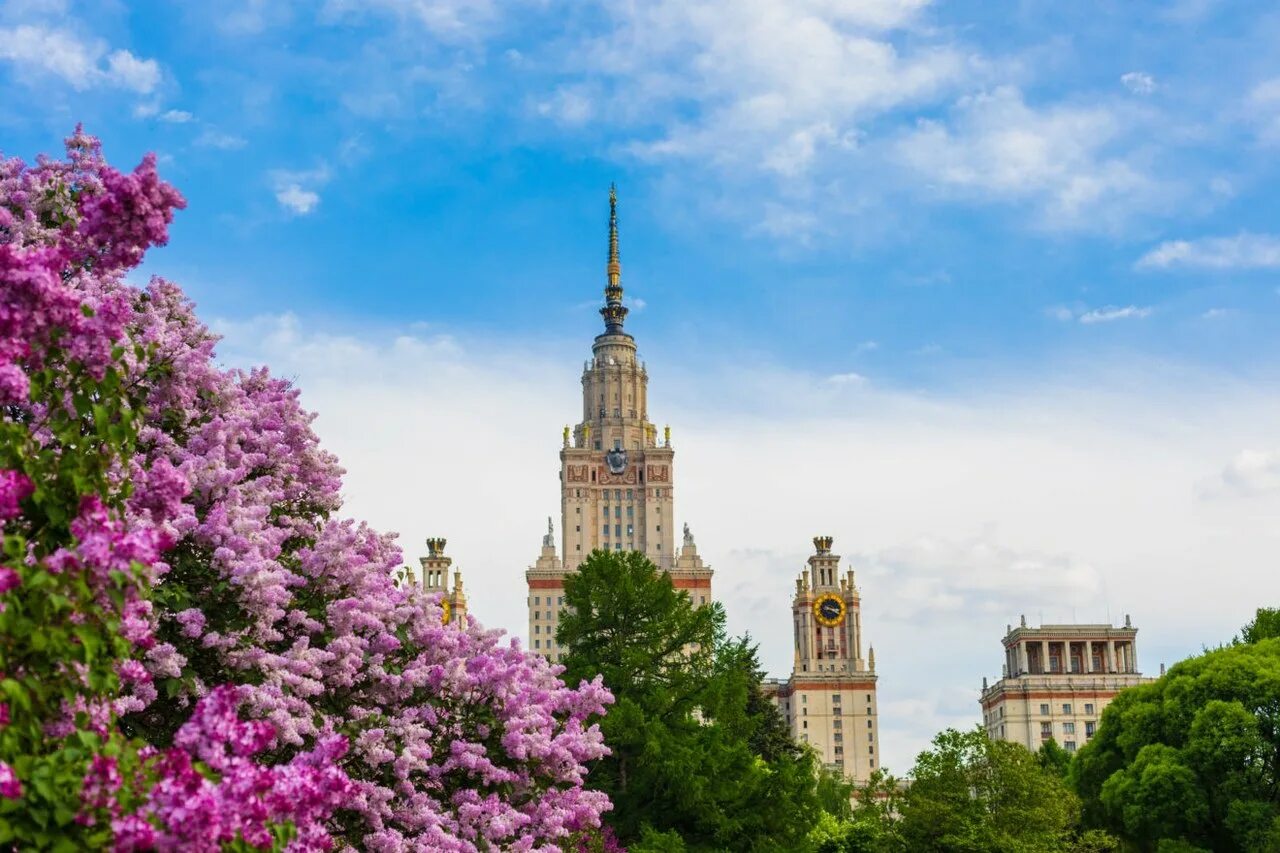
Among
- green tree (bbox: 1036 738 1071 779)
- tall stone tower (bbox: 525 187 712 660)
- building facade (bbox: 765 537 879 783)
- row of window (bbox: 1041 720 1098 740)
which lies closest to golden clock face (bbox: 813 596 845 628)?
building facade (bbox: 765 537 879 783)

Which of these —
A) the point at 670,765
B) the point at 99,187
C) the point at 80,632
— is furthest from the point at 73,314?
the point at 670,765

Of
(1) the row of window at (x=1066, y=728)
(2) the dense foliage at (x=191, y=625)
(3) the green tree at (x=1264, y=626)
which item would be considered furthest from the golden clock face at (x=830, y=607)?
(2) the dense foliage at (x=191, y=625)

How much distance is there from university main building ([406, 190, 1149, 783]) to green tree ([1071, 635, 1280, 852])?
93.2 m

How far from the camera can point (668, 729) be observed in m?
42.7

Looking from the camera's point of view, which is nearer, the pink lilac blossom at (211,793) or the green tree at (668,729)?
the pink lilac blossom at (211,793)

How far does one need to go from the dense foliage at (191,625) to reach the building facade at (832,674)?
511 ft

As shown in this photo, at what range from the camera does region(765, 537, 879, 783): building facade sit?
178750 millimetres

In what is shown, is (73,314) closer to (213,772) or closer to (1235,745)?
(213,772)

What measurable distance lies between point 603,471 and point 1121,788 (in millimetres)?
137651

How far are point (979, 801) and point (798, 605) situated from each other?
5373 inches

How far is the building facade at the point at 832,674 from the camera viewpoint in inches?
7037

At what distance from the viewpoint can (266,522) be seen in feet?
71.2

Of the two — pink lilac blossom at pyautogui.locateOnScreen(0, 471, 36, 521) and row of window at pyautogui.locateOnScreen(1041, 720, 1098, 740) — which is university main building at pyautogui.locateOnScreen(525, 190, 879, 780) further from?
pink lilac blossom at pyautogui.locateOnScreen(0, 471, 36, 521)

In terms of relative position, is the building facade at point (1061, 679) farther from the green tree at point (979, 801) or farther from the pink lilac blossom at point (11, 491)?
the pink lilac blossom at point (11, 491)
